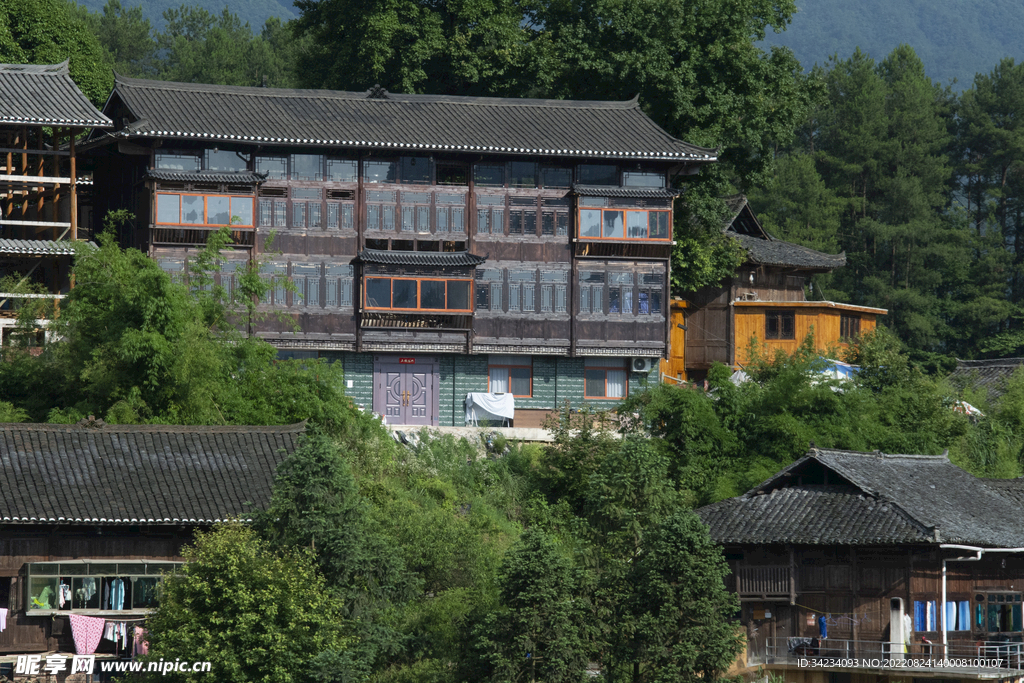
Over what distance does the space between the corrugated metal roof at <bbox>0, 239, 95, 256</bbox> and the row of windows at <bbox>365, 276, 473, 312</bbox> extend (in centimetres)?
783

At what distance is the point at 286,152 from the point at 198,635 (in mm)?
19572

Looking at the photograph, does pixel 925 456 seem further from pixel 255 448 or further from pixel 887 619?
pixel 255 448

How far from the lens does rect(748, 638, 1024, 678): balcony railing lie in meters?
27.5

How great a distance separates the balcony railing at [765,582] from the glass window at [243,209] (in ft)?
54.7

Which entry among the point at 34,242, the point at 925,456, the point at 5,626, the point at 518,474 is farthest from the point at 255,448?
the point at 925,456

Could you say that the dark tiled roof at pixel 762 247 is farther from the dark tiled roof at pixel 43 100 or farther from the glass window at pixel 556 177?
the dark tiled roof at pixel 43 100

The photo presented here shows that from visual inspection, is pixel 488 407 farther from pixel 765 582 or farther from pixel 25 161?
pixel 25 161

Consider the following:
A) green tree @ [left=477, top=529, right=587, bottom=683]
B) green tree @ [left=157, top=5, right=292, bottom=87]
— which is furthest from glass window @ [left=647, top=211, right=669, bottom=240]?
green tree @ [left=157, top=5, right=292, bottom=87]

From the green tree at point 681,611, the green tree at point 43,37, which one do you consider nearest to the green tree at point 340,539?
the green tree at point 681,611

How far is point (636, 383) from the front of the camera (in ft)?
133

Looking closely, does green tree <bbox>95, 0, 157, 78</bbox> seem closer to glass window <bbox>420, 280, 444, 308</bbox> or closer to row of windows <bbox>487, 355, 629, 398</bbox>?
glass window <bbox>420, 280, 444, 308</bbox>

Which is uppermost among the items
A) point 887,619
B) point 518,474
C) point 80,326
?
point 80,326

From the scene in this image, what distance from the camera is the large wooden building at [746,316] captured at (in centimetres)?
4641

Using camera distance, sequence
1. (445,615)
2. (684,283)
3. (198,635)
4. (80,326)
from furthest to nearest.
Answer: (684,283)
(80,326)
(445,615)
(198,635)
